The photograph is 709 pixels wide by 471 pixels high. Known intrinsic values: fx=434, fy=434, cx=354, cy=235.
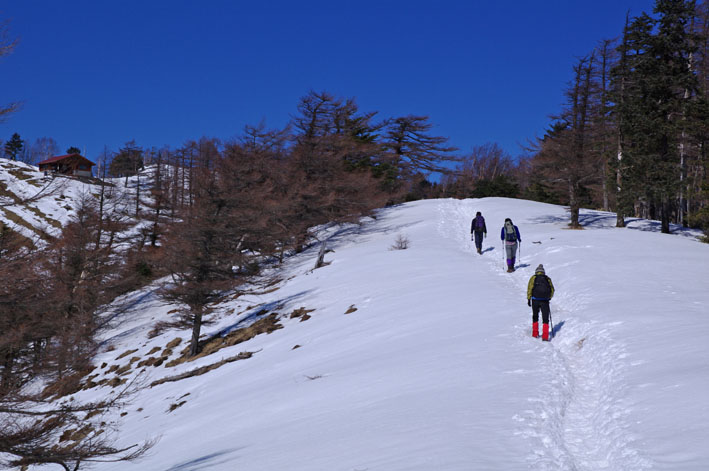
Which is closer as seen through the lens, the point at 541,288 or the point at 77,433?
the point at 77,433

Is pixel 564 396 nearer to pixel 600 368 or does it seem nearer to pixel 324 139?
pixel 600 368

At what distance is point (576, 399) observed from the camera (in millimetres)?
7352

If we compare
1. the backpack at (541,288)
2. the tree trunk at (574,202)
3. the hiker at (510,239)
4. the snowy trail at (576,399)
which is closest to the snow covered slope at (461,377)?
the snowy trail at (576,399)

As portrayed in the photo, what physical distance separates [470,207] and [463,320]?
32775 millimetres

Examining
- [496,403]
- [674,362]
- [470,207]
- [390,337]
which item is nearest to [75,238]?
[390,337]

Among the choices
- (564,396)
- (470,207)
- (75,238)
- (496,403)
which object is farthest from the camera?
(470,207)

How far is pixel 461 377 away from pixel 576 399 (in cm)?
193

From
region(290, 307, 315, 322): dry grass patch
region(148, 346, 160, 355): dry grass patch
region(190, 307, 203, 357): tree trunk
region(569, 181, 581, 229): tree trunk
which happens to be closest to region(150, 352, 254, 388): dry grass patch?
region(190, 307, 203, 357): tree trunk

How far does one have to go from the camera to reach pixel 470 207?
43.4 meters

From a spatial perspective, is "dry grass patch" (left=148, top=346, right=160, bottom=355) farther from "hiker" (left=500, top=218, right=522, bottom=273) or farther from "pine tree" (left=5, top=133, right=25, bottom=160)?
→ "pine tree" (left=5, top=133, right=25, bottom=160)

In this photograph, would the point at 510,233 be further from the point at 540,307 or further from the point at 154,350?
the point at 154,350

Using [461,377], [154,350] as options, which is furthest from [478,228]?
[154,350]

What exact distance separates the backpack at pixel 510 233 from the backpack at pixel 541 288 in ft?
22.8

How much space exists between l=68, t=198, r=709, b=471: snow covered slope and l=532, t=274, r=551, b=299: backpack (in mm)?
1039
